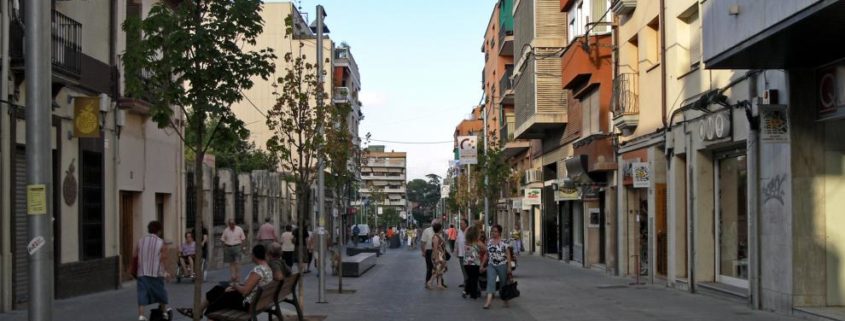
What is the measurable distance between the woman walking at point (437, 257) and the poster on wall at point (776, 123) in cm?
970

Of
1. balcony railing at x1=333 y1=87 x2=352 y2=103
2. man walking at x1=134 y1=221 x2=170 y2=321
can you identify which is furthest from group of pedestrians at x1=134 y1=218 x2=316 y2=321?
balcony railing at x1=333 y1=87 x2=352 y2=103

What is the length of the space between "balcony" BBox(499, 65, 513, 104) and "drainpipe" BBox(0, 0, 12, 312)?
37431 millimetres

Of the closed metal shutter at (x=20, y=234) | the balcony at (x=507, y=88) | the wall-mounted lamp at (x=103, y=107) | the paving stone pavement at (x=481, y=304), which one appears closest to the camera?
the paving stone pavement at (x=481, y=304)

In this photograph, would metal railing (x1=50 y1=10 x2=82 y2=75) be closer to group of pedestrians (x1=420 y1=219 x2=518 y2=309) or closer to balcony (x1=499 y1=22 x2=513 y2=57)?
group of pedestrians (x1=420 y1=219 x2=518 y2=309)

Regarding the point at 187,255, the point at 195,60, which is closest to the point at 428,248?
the point at 187,255

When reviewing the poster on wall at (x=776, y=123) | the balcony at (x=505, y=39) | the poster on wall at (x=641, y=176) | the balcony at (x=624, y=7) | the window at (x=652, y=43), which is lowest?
the poster on wall at (x=641, y=176)

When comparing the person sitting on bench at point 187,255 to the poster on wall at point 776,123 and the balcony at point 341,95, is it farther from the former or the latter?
the poster on wall at point 776,123

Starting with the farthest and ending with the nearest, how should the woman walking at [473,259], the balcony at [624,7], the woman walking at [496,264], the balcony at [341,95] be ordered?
the balcony at [624,7], the balcony at [341,95], the woman walking at [473,259], the woman walking at [496,264]

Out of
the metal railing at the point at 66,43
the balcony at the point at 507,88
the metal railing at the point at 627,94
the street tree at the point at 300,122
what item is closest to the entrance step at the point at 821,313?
the street tree at the point at 300,122

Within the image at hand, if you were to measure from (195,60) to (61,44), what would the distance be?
27.0ft

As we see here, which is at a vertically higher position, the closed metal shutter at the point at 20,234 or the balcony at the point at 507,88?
the balcony at the point at 507,88

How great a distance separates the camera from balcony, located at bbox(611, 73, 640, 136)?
80.3 feet

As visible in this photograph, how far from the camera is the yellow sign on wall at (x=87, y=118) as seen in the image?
749 inches

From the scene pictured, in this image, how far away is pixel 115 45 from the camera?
2205 centimetres
